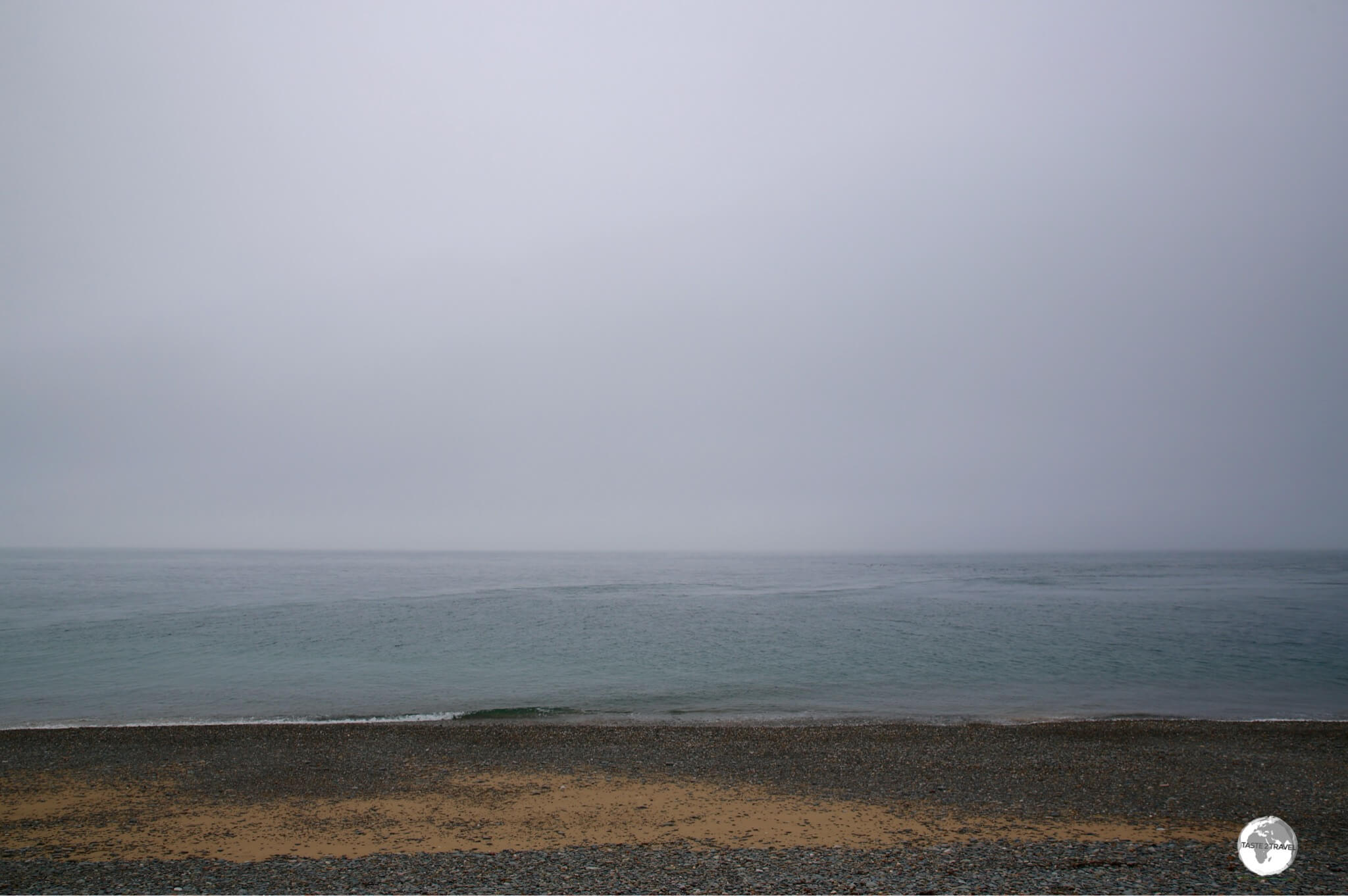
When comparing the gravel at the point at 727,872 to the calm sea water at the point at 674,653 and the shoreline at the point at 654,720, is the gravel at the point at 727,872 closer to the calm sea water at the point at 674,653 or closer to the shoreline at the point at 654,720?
the shoreline at the point at 654,720

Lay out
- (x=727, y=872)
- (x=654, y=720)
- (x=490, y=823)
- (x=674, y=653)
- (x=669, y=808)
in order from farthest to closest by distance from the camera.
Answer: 1. (x=674, y=653)
2. (x=654, y=720)
3. (x=669, y=808)
4. (x=490, y=823)
5. (x=727, y=872)

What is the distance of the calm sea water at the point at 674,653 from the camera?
20234mm

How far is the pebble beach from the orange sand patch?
0.05 metres

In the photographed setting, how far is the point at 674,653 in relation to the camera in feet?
97.7

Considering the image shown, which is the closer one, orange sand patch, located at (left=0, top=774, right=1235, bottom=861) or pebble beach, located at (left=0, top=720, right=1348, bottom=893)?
pebble beach, located at (left=0, top=720, right=1348, bottom=893)

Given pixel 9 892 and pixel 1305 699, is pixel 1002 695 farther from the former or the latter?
pixel 9 892

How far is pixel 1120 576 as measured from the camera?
3447 inches

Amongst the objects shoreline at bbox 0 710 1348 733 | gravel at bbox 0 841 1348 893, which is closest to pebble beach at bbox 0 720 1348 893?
gravel at bbox 0 841 1348 893

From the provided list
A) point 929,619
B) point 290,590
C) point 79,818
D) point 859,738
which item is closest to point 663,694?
point 859,738

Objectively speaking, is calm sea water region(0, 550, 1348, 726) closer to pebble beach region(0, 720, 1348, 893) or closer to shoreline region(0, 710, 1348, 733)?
shoreline region(0, 710, 1348, 733)

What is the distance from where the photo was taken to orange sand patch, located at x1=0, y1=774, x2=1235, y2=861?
8.91 metres

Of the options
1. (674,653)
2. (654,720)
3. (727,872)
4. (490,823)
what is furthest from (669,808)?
(674,653)

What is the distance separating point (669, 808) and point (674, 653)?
64.2 ft

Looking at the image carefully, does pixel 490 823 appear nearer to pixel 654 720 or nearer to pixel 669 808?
pixel 669 808
